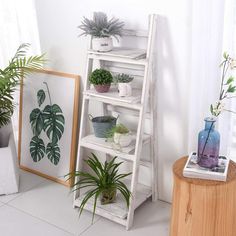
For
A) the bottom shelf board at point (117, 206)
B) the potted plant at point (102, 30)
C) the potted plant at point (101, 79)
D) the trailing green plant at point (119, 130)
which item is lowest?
the bottom shelf board at point (117, 206)

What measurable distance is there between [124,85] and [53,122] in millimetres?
815

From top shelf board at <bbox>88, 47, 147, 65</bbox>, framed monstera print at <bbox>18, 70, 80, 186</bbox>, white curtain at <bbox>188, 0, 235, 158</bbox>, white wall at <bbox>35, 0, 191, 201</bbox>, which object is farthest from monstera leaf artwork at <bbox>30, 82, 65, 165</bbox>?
white curtain at <bbox>188, 0, 235, 158</bbox>

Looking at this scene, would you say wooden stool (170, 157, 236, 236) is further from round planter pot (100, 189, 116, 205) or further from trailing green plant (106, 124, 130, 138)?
round planter pot (100, 189, 116, 205)

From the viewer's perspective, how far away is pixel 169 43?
202 centimetres

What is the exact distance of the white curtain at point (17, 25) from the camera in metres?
2.65

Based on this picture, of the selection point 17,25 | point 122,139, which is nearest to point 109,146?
point 122,139

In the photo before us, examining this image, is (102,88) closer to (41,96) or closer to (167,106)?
(167,106)

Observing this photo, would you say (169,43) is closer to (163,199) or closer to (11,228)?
(163,199)

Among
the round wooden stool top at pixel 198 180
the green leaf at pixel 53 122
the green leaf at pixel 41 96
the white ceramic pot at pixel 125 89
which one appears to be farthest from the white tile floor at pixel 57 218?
the white ceramic pot at pixel 125 89

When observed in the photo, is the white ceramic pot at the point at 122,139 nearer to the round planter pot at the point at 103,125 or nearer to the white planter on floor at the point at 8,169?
the round planter pot at the point at 103,125

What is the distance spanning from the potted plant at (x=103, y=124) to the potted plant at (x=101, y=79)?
224 millimetres

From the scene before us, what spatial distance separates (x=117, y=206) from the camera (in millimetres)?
2215

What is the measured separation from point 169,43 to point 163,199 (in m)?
1.04

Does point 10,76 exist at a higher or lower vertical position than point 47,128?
higher
